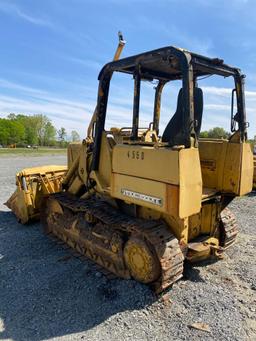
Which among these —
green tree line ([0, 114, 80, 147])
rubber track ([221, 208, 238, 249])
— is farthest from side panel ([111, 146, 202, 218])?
green tree line ([0, 114, 80, 147])

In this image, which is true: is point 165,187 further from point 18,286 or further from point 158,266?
point 18,286

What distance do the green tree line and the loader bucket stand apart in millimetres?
68815

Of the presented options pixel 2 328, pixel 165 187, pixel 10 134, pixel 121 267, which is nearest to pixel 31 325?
pixel 2 328

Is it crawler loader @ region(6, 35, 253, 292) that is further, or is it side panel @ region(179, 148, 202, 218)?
crawler loader @ region(6, 35, 253, 292)

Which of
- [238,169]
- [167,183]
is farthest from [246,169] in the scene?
[167,183]

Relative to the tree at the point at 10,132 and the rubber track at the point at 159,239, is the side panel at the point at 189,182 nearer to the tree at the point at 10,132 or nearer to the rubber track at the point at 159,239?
the rubber track at the point at 159,239

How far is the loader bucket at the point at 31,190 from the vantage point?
6613mm

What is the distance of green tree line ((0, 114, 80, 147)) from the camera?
2864 inches

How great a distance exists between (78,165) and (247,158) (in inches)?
112

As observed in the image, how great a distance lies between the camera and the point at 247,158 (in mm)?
4445

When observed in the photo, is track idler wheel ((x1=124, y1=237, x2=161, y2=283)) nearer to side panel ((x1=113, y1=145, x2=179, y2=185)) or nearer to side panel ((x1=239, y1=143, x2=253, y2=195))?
side panel ((x1=113, y1=145, x2=179, y2=185))

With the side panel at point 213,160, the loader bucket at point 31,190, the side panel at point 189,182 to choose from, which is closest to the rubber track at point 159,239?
the side panel at point 189,182

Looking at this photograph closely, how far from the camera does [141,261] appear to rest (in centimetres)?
394

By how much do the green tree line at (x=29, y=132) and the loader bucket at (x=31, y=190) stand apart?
6882 centimetres
